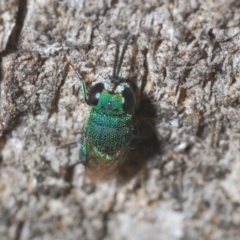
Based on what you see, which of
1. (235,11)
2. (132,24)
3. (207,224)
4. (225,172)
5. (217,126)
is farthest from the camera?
(207,224)

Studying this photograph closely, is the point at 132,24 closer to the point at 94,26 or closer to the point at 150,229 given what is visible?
the point at 94,26

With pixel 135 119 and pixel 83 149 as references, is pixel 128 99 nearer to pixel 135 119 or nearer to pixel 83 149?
pixel 135 119

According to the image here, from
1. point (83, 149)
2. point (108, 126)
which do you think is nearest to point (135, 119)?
point (108, 126)

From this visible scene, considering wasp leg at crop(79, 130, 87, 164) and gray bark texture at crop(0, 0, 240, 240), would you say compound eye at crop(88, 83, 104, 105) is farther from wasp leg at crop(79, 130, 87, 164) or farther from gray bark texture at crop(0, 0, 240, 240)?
wasp leg at crop(79, 130, 87, 164)

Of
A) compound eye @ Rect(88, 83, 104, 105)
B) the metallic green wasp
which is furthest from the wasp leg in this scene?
compound eye @ Rect(88, 83, 104, 105)

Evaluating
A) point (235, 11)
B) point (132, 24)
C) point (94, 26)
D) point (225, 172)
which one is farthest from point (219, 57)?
point (225, 172)

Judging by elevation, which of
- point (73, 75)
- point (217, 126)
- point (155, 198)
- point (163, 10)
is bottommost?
point (155, 198)

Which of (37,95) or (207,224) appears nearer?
(37,95)
